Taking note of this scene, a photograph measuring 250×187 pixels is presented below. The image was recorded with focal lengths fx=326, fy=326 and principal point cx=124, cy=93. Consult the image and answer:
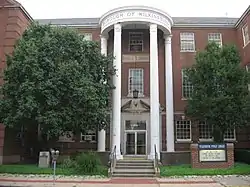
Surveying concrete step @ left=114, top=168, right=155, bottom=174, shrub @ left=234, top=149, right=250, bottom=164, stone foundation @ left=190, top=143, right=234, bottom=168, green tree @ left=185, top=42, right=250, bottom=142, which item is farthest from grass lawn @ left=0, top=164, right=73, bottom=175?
shrub @ left=234, top=149, right=250, bottom=164

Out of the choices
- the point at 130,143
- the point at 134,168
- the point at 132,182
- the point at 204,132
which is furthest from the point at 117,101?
the point at 132,182

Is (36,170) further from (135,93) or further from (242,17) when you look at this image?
(242,17)

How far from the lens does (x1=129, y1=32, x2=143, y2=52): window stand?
29578 millimetres

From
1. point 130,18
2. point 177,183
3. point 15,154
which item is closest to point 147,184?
point 177,183

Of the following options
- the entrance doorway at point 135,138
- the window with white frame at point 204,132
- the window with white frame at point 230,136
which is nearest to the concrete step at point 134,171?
the entrance doorway at point 135,138

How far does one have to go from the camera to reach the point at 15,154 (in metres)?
24.3

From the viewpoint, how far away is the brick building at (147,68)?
25.1m

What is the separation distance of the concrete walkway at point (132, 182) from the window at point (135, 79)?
12121 millimetres

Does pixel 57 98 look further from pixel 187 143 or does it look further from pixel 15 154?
pixel 187 143

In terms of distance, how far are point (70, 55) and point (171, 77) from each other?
949 cm

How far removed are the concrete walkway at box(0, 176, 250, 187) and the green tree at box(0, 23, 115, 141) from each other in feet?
13.8

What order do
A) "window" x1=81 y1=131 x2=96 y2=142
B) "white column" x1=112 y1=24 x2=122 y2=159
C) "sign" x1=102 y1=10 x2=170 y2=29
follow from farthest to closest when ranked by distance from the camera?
"window" x1=81 y1=131 x2=96 y2=142 < "sign" x1=102 y1=10 x2=170 y2=29 < "white column" x1=112 y1=24 x2=122 y2=159

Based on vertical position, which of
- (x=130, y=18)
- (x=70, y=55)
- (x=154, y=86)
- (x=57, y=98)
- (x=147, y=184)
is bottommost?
(x=147, y=184)

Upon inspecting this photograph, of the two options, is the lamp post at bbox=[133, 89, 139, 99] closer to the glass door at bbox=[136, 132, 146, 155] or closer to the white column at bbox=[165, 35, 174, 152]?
the white column at bbox=[165, 35, 174, 152]
